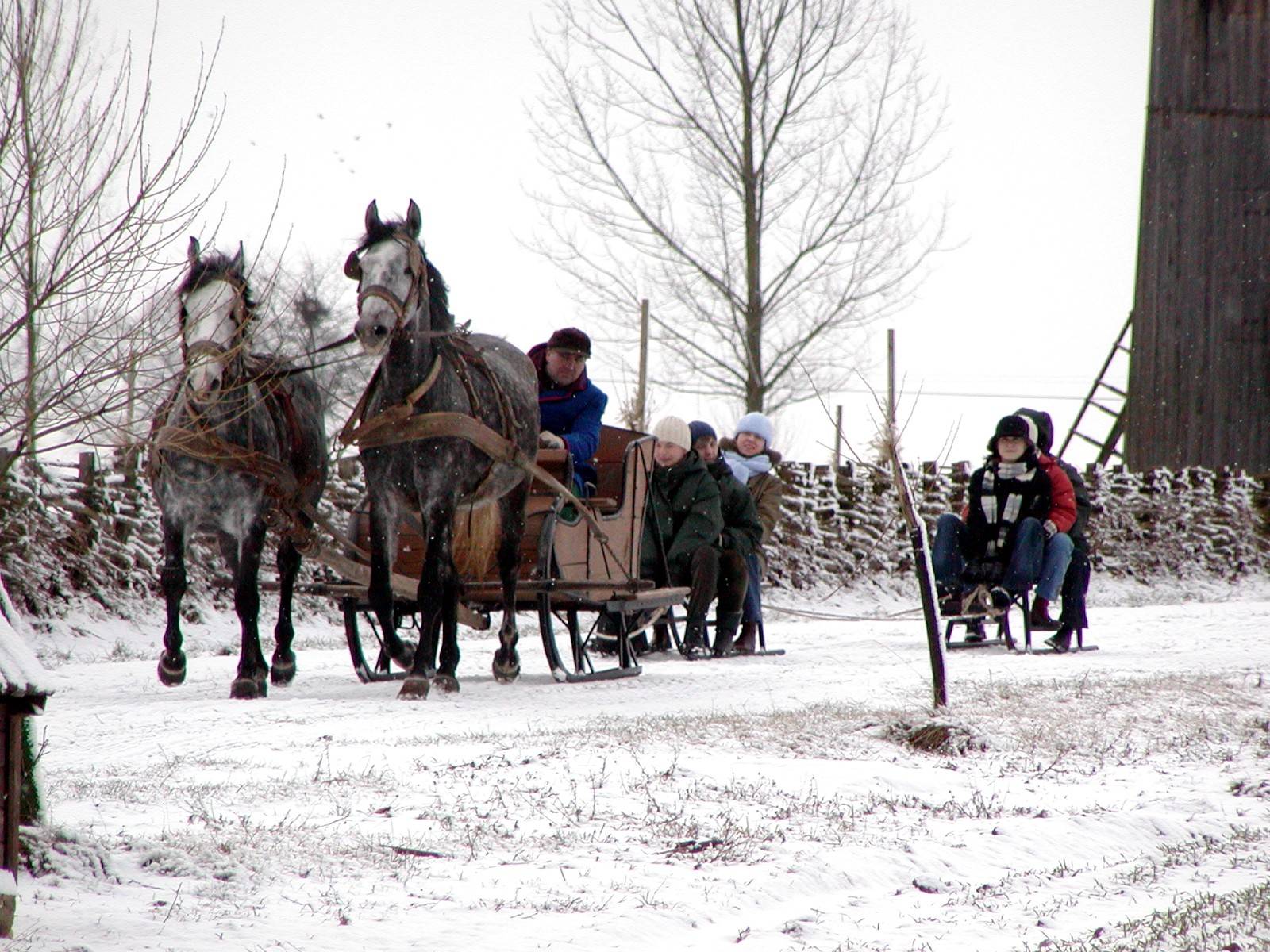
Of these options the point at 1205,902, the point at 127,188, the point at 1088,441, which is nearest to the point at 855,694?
the point at 1205,902

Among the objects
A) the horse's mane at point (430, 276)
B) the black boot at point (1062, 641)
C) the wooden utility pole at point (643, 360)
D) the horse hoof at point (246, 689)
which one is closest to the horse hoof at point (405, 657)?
the horse hoof at point (246, 689)

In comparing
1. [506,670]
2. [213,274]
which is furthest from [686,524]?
[213,274]

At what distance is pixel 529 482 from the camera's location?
878 cm

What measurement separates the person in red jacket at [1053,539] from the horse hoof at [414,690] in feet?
17.4

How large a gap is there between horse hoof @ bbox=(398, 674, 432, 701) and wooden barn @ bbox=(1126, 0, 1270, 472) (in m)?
19.0

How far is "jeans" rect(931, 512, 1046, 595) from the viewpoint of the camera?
37.2 feet

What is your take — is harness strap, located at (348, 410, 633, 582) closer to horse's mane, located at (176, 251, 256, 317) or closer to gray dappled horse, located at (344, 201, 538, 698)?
gray dappled horse, located at (344, 201, 538, 698)

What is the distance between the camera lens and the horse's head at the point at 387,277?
24.2 feet

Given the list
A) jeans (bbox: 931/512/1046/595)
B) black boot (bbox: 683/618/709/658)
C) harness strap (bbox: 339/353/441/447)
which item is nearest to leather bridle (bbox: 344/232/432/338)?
harness strap (bbox: 339/353/441/447)

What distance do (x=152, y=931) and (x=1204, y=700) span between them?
570 cm

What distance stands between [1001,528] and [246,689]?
245 inches

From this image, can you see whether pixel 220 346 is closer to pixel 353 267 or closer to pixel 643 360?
pixel 353 267

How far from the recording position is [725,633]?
11273mm

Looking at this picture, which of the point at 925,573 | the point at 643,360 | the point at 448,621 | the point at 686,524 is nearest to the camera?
the point at 925,573
